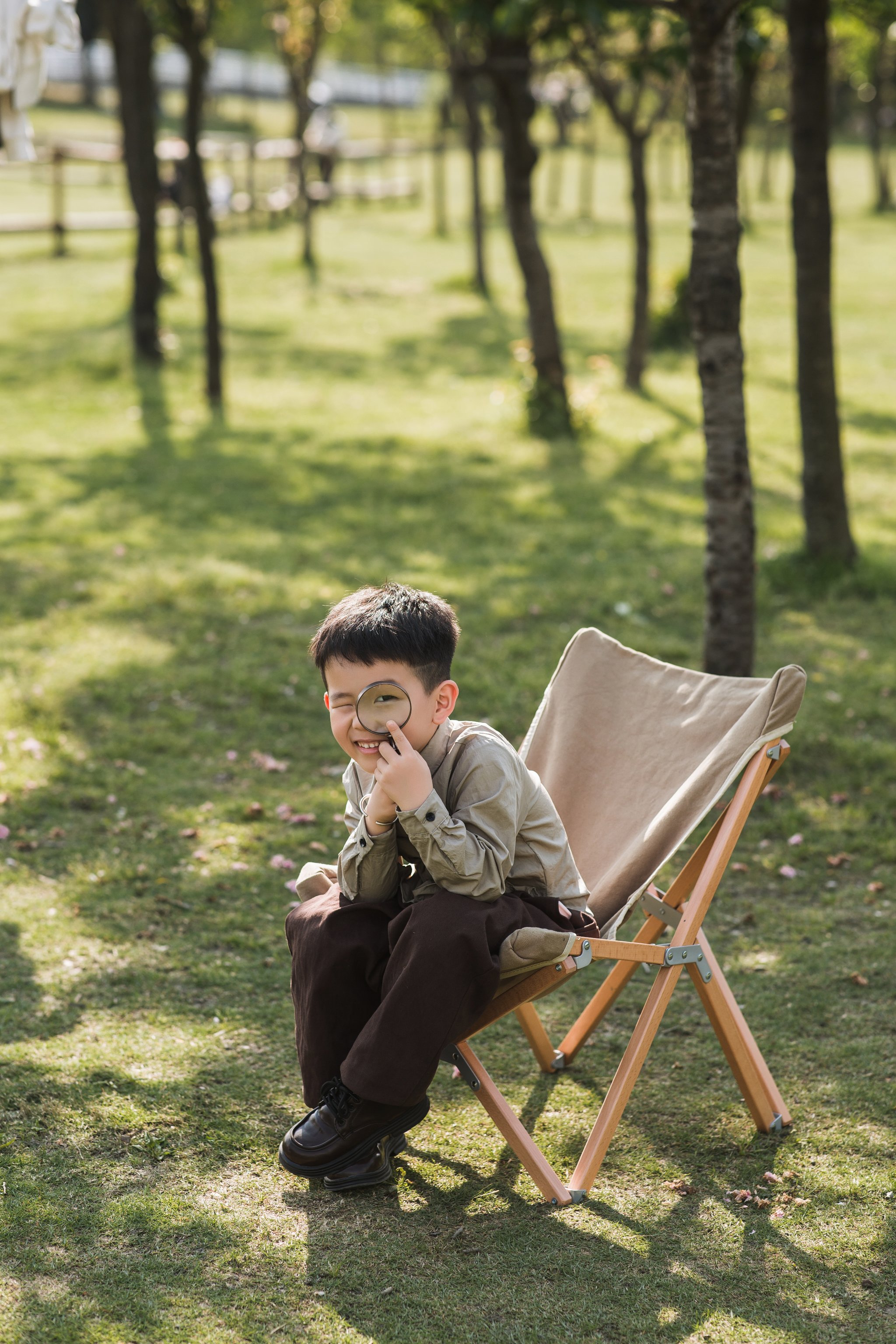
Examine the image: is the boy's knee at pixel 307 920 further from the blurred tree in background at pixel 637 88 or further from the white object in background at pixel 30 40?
the blurred tree in background at pixel 637 88

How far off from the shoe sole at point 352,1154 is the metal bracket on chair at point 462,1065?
14cm

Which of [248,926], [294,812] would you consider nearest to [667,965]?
[248,926]

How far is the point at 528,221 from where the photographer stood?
32.1ft

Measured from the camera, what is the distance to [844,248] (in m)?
21.5

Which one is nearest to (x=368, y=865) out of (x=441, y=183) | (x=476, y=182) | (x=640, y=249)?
(x=640, y=249)

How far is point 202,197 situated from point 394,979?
8855mm

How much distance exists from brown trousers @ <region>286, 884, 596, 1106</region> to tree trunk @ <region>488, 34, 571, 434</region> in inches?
297

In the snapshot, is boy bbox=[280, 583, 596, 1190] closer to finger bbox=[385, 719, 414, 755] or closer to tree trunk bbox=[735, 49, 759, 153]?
finger bbox=[385, 719, 414, 755]

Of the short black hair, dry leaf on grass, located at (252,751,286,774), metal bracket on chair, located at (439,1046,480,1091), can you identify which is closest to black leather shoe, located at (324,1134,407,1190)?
metal bracket on chair, located at (439,1046,480,1091)

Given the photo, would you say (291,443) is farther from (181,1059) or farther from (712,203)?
(181,1059)

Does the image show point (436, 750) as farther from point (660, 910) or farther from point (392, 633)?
point (660, 910)

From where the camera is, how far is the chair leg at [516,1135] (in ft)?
9.12

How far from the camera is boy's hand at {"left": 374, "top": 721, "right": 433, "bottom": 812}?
2588 mm

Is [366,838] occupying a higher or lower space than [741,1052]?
higher
